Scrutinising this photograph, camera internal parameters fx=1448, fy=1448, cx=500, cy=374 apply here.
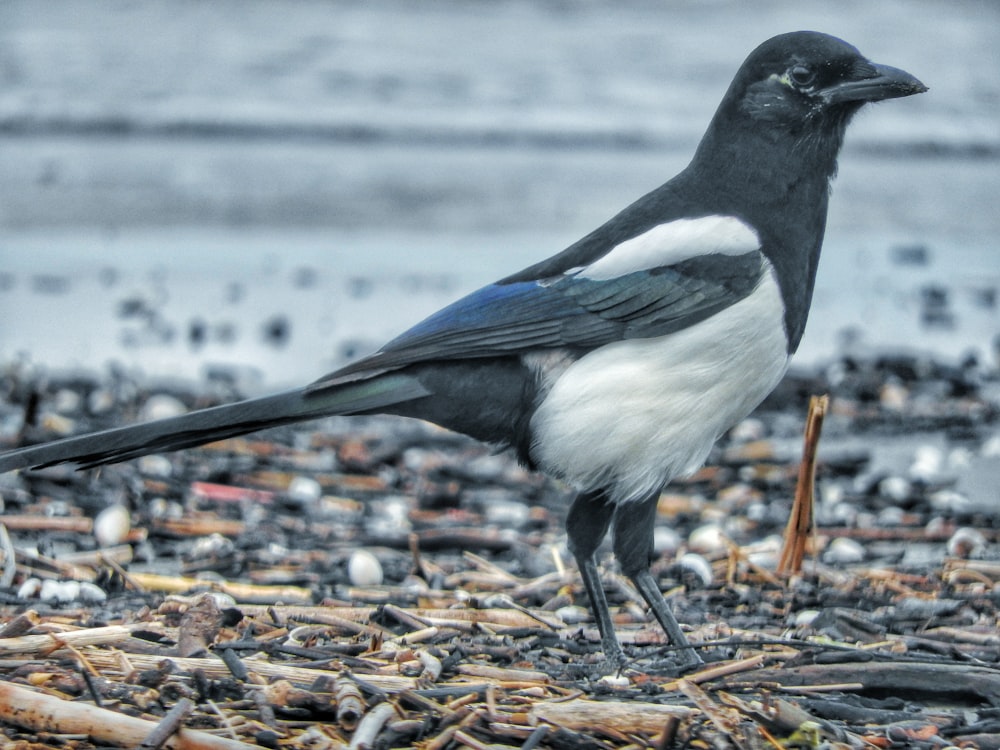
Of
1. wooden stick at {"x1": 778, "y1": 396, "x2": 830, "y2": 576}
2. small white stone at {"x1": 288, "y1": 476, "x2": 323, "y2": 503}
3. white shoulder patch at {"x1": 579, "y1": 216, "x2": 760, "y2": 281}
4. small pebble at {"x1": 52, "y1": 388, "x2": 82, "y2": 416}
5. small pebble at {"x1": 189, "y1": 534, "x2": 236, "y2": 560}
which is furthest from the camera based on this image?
small pebble at {"x1": 52, "y1": 388, "x2": 82, "y2": 416}

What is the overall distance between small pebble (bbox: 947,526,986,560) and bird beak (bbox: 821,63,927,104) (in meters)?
1.07

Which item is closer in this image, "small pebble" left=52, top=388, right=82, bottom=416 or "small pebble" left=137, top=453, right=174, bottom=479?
"small pebble" left=137, top=453, right=174, bottom=479

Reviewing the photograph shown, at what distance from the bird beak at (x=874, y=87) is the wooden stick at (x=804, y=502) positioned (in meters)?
0.57

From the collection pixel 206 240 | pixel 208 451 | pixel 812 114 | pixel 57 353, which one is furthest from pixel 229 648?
pixel 206 240

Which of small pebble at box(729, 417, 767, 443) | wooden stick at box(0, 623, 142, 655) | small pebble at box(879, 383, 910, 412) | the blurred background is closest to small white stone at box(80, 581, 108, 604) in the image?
wooden stick at box(0, 623, 142, 655)

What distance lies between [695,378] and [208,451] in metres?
2.00

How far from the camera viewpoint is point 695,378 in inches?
96.7

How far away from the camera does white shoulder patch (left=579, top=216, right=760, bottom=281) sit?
99.2 inches

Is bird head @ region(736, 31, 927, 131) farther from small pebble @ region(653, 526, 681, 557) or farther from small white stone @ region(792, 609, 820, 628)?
small pebble @ region(653, 526, 681, 557)

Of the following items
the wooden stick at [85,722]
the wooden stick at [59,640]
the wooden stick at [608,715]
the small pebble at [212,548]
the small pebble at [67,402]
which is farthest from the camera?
the small pebble at [67,402]

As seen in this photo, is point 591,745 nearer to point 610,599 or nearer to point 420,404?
point 420,404

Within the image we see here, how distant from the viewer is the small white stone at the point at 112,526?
10.1 feet

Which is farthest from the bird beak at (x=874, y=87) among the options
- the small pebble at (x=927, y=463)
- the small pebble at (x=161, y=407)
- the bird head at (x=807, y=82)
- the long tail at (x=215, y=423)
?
the small pebble at (x=161, y=407)

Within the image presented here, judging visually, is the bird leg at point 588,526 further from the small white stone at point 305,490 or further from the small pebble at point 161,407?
the small pebble at point 161,407
